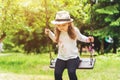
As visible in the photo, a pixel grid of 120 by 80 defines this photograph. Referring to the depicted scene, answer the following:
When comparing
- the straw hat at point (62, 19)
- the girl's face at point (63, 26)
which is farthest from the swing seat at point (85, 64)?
the straw hat at point (62, 19)

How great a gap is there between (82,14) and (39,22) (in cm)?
234

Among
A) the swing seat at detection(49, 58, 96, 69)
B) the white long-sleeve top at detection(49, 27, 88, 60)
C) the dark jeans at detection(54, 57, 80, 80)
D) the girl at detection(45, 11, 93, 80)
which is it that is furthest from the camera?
the swing seat at detection(49, 58, 96, 69)

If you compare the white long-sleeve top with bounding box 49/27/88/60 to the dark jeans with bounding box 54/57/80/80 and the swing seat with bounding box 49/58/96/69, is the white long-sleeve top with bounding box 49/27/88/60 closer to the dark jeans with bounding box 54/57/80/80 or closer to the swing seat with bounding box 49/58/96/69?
the dark jeans with bounding box 54/57/80/80

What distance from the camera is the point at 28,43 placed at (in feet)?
100.0

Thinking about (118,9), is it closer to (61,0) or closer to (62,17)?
(61,0)

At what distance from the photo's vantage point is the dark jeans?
25.3 feet

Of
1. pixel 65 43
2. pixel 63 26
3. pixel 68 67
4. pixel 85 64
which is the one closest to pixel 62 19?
pixel 63 26

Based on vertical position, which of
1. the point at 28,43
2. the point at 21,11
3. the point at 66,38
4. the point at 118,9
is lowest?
the point at 28,43

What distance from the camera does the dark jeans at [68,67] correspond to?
25.3 feet

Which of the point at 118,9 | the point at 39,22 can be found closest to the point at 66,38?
the point at 39,22

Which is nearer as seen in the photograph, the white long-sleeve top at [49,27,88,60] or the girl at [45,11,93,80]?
the girl at [45,11,93,80]

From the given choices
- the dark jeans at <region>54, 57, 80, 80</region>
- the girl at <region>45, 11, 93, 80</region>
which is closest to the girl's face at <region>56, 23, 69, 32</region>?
the girl at <region>45, 11, 93, 80</region>

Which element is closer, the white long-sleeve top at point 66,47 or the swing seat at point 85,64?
the white long-sleeve top at point 66,47

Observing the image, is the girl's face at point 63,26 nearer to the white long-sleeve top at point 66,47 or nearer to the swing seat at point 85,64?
the white long-sleeve top at point 66,47
